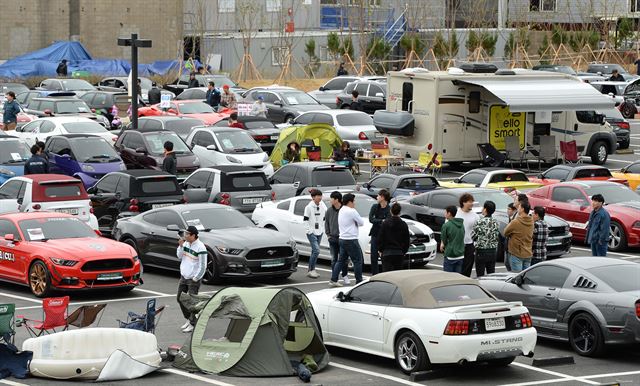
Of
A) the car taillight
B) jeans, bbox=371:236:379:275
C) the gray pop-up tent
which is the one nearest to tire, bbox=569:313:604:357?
the car taillight

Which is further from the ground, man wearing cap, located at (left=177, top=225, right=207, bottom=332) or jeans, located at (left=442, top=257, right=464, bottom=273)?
man wearing cap, located at (left=177, top=225, right=207, bottom=332)

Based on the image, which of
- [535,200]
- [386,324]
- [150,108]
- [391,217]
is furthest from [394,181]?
[150,108]

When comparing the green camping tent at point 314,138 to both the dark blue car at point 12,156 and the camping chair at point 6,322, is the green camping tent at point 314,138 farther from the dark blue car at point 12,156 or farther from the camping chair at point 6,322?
the camping chair at point 6,322

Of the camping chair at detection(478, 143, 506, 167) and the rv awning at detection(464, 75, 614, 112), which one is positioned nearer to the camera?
the rv awning at detection(464, 75, 614, 112)

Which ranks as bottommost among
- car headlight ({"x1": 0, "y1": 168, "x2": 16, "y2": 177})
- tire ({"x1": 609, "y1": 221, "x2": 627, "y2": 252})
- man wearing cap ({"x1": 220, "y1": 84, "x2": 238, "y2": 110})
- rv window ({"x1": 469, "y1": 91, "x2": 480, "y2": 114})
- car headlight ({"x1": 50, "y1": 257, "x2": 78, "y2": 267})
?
tire ({"x1": 609, "y1": 221, "x2": 627, "y2": 252})

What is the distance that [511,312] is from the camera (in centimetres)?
1588

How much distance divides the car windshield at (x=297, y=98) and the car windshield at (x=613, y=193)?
66.5ft

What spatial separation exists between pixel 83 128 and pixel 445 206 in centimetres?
1498

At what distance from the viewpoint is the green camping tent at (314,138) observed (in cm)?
3594

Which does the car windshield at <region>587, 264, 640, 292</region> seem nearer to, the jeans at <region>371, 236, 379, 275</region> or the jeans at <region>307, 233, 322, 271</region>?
the jeans at <region>371, 236, 379, 275</region>

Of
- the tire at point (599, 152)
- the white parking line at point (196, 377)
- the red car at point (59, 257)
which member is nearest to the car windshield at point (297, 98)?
the tire at point (599, 152)

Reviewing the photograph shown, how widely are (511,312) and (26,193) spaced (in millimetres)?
13106

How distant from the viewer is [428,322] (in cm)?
1560

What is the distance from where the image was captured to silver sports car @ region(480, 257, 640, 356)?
17.0 m
